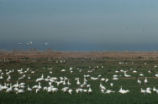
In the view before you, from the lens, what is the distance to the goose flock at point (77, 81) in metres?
26.2

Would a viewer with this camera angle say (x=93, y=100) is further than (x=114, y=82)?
No

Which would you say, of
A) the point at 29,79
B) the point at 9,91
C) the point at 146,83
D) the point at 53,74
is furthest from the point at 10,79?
the point at 146,83

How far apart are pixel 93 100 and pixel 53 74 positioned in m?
14.1

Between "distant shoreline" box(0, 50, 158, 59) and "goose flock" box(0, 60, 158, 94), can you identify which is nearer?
"goose flock" box(0, 60, 158, 94)

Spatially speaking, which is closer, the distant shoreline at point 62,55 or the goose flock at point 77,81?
the goose flock at point 77,81

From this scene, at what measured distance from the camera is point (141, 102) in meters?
22.2

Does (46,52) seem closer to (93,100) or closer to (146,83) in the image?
(146,83)

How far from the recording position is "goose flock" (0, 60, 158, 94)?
26250 millimetres

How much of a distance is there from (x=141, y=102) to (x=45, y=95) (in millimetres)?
5427

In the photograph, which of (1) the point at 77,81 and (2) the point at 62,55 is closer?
(1) the point at 77,81

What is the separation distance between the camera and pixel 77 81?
3050 centimetres

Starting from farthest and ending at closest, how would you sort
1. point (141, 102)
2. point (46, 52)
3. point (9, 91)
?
point (46, 52)
point (9, 91)
point (141, 102)

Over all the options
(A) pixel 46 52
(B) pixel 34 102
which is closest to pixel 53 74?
(B) pixel 34 102

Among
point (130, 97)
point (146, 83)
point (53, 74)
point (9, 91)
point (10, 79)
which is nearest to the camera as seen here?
point (130, 97)
